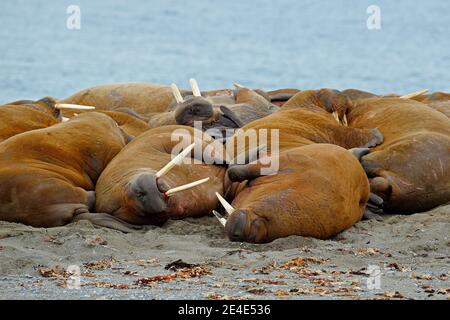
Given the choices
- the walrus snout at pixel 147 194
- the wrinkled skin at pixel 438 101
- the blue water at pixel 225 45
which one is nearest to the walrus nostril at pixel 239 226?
the walrus snout at pixel 147 194

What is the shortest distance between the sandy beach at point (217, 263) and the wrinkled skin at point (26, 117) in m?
1.76

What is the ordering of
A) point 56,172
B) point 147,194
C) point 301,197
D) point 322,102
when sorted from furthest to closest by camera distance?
point 322,102 < point 56,172 < point 147,194 < point 301,197

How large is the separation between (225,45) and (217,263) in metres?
34.3

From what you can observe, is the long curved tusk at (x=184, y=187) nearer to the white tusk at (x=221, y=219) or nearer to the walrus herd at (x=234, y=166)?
the walrus herd at (x=234, y=166)

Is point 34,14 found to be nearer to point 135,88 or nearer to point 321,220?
point 135,88

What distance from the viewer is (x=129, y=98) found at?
12.0 m

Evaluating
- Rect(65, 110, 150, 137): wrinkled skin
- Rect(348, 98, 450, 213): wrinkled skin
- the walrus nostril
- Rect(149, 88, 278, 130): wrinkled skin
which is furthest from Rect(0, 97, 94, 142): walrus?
Rect(348, 98, 450, 213): wrinkled skin

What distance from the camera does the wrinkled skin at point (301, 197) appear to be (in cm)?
728

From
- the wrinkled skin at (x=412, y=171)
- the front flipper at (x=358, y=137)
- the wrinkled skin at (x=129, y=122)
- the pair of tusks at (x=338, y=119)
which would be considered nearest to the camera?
the wrinkled skin at (x=412, y=171)

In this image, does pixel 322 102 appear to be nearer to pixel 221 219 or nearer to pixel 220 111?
pixel 220 111

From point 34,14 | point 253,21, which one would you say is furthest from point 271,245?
point 34,14

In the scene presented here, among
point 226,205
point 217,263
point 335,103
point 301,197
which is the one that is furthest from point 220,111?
point 217,263

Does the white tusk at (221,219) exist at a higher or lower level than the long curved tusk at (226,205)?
lower

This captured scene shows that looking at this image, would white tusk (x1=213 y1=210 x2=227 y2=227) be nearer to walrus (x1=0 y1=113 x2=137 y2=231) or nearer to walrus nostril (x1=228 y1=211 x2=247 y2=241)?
walrus nostril (x1=228 y1=211 x2=247 y2=241)
